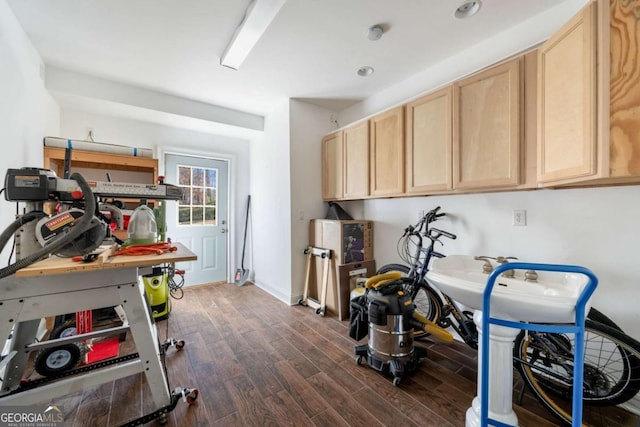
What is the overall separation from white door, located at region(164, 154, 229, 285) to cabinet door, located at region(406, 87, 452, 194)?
302cm

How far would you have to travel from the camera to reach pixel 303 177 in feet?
10.6

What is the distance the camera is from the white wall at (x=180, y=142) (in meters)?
3.03

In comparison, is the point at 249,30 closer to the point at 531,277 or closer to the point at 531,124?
the point at 531,124

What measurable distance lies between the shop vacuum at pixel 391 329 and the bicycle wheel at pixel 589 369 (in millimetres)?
639

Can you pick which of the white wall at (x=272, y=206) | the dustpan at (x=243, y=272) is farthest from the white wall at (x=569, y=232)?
the dustpan at (x=243, y=272)

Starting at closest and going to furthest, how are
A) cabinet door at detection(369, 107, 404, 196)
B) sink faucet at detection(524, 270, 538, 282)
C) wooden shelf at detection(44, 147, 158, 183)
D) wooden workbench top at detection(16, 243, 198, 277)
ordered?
wooden workbench top at detection(16, 243, 198, 277)
sink faucet at detection(524, 270, 538, 282)
cabinet door at detection(369, 107, 404, 196)
wooden shelf at detection(44, 147, 158, 183)

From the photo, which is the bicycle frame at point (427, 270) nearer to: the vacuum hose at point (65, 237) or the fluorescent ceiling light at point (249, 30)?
the fluorescent ceiling light at point (249, 30)

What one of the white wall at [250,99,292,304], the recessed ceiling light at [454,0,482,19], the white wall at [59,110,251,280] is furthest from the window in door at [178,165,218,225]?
the recessed ceiling light at [454,0,482,19]

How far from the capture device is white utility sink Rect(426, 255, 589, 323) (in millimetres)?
1033

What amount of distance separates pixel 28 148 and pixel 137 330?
2046 mm

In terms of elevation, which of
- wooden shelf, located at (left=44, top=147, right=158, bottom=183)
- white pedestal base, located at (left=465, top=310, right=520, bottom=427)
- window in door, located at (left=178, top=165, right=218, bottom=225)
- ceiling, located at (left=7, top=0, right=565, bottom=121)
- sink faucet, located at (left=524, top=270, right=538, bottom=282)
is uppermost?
ceiling, located at (left=7, top=0, right=565, bottom=121)

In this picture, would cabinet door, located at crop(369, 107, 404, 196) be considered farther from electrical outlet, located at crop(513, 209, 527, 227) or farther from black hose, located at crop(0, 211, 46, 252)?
black hose, located at crop(0, 211, 46, 252)

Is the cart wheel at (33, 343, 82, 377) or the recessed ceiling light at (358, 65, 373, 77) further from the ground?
the recessed ceiling light at (358, 65, 373, 77)

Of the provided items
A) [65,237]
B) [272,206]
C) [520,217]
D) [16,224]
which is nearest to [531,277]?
[520,217]
